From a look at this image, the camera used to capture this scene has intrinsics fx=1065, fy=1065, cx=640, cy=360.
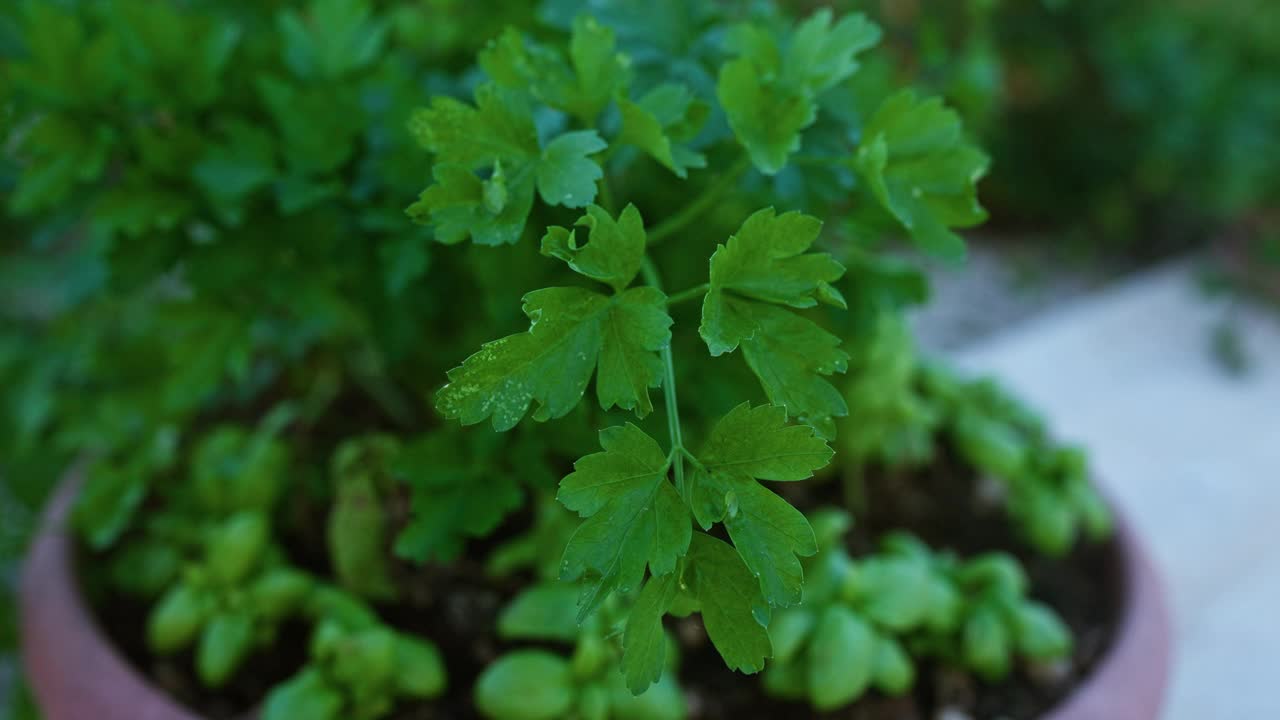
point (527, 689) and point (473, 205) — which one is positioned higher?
point (473, 205)

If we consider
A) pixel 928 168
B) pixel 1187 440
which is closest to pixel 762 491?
pixel 928 168

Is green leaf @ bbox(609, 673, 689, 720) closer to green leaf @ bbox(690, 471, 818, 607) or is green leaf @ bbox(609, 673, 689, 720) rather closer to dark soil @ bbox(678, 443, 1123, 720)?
dark soil @ bbox(678, 443, 1123, 720)

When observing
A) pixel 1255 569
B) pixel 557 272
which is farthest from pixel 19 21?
pixel 1255 569

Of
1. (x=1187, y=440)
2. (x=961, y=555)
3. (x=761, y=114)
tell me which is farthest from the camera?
(x=1187, y=440)

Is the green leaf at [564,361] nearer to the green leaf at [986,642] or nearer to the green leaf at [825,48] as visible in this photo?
the green leaf at [825,48]

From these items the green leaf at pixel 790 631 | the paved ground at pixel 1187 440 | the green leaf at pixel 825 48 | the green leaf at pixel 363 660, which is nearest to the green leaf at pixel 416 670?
the green leaf at pixel 363 660

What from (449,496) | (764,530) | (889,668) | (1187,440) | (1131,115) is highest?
(764,530)

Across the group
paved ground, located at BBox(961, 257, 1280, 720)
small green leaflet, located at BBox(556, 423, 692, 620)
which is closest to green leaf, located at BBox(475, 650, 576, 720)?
small green leaflet, located at BBox(556, 423, 692, 620)

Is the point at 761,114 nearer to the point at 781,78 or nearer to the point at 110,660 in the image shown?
the point at 781,78
